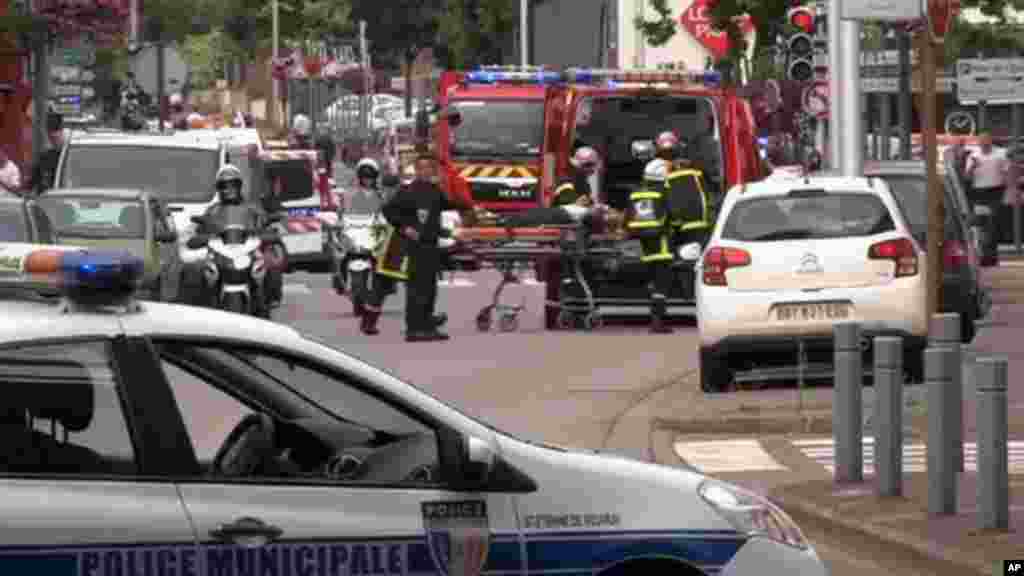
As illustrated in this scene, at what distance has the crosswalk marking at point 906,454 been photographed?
683 inches

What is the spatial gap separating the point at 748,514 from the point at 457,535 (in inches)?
40.0

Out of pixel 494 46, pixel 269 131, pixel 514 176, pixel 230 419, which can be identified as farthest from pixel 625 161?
pixel 269 131

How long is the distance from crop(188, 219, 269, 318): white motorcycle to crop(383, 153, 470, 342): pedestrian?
5.37 ft

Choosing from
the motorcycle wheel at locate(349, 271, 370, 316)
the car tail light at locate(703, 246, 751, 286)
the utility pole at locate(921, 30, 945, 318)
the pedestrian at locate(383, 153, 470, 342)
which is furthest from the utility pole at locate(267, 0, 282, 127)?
the utility pole at locate(921, 30, 945, 318)

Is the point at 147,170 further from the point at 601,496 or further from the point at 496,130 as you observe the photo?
the point at 601,496

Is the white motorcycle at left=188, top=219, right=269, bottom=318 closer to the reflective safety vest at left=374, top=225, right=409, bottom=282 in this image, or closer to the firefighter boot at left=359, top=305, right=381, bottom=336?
the firefighter boot at left=359, top=305, right=381, bottom=336

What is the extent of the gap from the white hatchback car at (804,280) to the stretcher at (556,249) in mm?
6996

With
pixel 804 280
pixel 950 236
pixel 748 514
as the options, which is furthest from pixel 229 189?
pixel 748 514

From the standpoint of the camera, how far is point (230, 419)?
29.7 ft

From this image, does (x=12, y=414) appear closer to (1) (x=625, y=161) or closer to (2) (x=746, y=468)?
(2) (x=746, y=468)

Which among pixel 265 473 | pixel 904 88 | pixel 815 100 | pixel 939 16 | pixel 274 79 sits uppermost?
pixel 939 16

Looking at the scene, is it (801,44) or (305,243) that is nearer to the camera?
(801,44)

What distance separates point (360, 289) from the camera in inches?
1224

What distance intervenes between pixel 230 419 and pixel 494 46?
74771 millimetres
